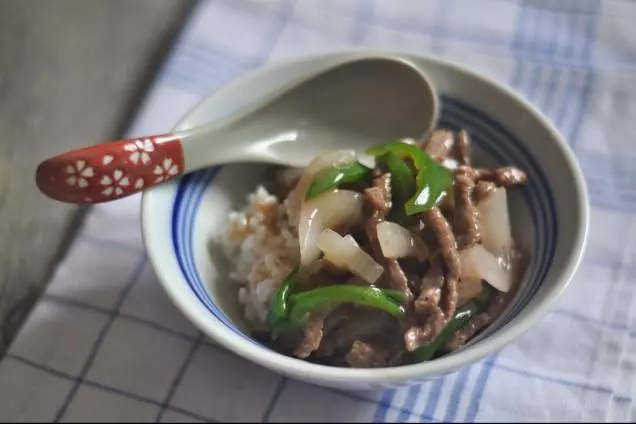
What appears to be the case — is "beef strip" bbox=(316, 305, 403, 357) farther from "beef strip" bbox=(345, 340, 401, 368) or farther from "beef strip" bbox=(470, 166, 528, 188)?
"beef strip" bbox=(470, 166, 528, 188)

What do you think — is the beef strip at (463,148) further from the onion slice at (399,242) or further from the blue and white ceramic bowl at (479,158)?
the onion slice at (399,242)

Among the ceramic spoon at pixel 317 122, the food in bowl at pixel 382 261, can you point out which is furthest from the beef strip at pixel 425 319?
the ceramic spoon at pixel 317 122

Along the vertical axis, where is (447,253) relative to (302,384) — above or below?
above

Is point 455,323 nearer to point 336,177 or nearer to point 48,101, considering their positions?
point 336,177

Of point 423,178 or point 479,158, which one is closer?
point 423,178

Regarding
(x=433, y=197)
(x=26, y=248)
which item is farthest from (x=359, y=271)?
(x=26, y=248)

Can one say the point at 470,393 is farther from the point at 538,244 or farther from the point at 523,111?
the point at 523,111

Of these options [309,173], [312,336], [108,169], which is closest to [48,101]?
[108,169]
